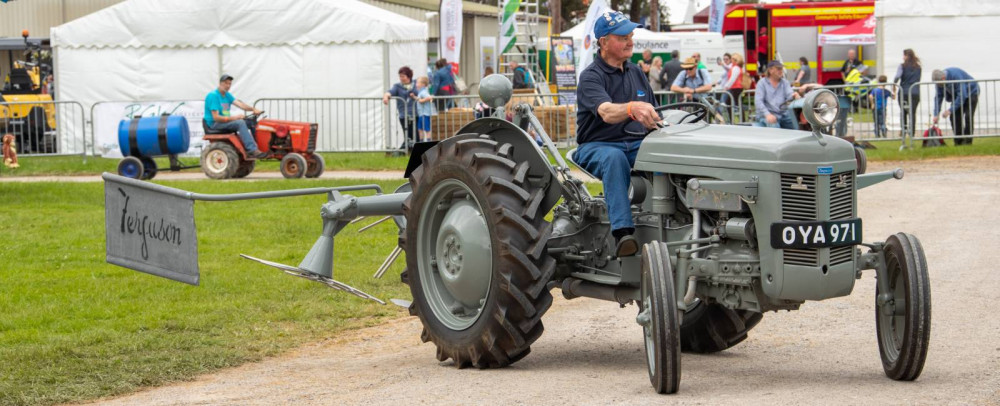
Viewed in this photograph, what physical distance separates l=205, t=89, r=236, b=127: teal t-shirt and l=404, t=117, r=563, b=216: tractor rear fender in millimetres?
13593

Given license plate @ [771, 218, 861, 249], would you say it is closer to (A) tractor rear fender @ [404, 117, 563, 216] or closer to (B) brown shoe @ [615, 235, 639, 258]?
(B) brown shoe @ [615, 235, 639, 258]

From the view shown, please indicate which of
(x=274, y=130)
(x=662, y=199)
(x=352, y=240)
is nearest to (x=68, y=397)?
(x=662, y=199)

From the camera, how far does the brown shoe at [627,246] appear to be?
7.08 meters

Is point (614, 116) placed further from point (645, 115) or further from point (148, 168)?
point (148, 168)

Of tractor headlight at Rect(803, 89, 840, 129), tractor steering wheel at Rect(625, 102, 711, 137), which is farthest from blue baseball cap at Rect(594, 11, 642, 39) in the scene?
tractor headlight at Rect(803, 89, 840, 129)

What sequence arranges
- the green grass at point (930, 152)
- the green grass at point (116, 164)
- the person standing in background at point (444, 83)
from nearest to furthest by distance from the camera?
the green grass at point (930, 152)
the green grass at point (116, 164)
the person standing in background at point (444, 83)

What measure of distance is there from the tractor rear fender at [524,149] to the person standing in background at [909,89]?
681 inches

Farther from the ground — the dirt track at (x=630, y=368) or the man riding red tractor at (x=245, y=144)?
the man riding red tractor at (x=245, y=144)

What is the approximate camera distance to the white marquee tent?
89.4 ft

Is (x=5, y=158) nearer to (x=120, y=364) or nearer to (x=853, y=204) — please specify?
(x=120, y=364)

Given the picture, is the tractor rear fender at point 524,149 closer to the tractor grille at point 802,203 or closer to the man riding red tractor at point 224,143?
the tractor grille at point 802,203

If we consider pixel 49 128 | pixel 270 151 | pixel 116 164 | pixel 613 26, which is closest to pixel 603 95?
pixel 613 26

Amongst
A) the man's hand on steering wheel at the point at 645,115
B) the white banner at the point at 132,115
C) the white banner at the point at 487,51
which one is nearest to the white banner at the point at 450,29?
the white banner at the point at 132,115

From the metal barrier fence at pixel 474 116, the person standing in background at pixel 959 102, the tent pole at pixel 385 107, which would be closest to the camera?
the person standing in background at pixel 959 102
